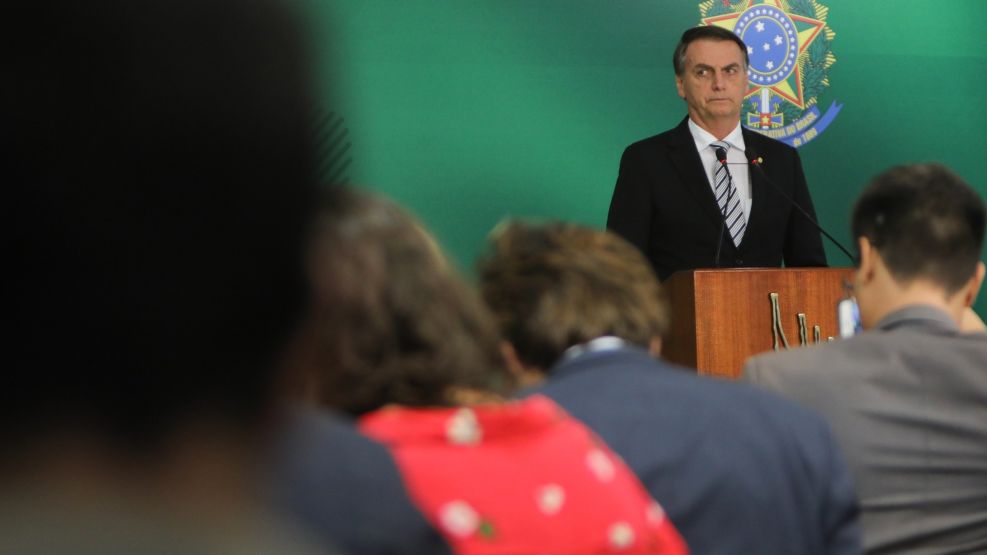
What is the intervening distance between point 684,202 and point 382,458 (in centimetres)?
362

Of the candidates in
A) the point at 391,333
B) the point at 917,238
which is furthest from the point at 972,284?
the point at 391,333

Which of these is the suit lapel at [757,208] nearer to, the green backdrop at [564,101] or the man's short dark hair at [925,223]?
the green backdrop at [564,101]

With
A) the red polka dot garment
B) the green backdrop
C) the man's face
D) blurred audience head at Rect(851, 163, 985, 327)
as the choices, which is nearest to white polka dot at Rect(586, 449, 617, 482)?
the red polka dot garment

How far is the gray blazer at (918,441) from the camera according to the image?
1771mm

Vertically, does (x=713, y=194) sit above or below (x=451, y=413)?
below

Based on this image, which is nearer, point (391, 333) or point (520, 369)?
point (391, 333)

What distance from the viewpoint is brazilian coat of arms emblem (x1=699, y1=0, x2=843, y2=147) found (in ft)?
17.7

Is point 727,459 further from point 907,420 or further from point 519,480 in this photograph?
point 519,480

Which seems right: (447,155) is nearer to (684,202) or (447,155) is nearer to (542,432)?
(684,202)

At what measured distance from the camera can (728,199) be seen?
4.35 meters

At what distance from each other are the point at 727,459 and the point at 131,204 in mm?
1235

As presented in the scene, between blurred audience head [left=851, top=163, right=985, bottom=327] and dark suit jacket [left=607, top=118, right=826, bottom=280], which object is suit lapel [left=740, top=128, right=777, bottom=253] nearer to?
dark suit jacket [left=607, top=118, right=826, bottom=280]

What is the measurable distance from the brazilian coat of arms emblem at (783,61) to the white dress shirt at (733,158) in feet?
2.99

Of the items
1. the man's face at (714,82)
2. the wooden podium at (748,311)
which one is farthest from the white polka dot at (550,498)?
the man's face at (714,82)
